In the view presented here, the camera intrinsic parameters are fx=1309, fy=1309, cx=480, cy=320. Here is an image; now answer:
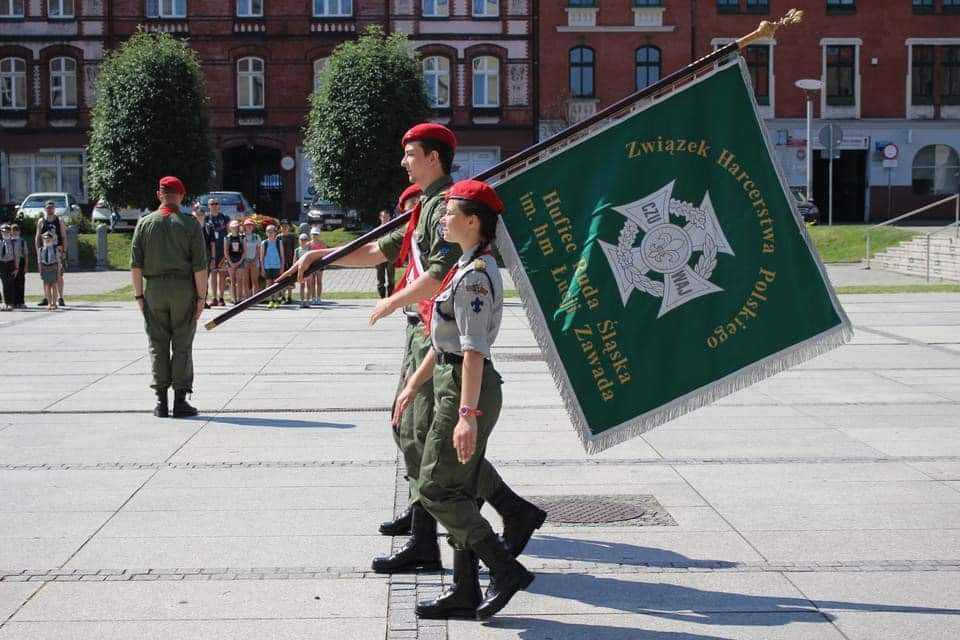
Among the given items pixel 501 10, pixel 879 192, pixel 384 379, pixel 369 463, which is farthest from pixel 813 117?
pixel 369 463

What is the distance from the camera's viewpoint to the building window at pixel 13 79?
165 feet

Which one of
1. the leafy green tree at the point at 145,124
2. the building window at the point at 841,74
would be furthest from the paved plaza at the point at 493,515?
the building window at the point at 841,74

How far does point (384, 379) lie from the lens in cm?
1284

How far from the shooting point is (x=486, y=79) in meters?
50.8

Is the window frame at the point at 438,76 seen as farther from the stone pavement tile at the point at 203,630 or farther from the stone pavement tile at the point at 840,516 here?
the stone pavement tile at the point at 203,630

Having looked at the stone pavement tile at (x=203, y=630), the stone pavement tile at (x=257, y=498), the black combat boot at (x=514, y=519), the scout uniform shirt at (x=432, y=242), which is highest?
the scout uniform shirt at (x=432, y=242)

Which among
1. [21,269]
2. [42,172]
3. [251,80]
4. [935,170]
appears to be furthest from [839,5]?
[21,269]

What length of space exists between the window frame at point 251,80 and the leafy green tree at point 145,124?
31.7 feet

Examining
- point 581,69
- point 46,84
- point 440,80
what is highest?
point 581,69

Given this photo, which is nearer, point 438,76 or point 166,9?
point 166,9

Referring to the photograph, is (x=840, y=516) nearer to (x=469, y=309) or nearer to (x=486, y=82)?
(x=469, y=309)

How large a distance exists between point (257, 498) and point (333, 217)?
36.3 meters

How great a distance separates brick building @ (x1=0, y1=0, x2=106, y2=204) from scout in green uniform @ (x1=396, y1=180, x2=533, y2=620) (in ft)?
157

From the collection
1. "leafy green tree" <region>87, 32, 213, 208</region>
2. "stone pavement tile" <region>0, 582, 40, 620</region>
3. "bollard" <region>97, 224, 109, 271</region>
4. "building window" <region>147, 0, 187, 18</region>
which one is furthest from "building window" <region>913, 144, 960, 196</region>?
"stone pavement tile" <region>0, 582, 40, 620</region>
